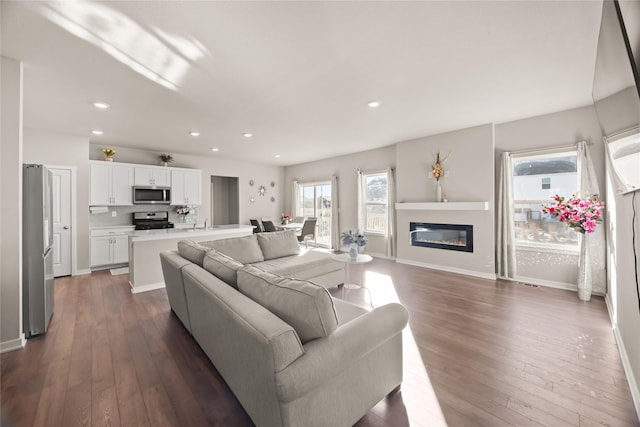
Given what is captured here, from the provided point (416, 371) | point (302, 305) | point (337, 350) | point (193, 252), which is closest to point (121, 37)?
point (193, 252)

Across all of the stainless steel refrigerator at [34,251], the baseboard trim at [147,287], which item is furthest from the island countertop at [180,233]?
the stainless steel refrigerator at [34,251]

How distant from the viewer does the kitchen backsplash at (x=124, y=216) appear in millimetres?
5541

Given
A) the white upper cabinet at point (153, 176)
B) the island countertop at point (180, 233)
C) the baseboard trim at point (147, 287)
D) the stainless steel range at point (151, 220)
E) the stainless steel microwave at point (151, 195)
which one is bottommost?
the baseboard trim at point (147, 287)

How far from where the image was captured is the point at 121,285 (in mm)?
4230

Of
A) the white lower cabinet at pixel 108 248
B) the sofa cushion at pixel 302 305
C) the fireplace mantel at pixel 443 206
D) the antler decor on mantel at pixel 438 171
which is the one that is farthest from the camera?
the white lower cabinet at pixel 108 248

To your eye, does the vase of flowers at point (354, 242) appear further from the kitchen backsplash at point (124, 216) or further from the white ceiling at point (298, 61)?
the kitchen backsplash at point (124, 216)

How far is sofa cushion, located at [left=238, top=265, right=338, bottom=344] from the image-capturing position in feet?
4.29

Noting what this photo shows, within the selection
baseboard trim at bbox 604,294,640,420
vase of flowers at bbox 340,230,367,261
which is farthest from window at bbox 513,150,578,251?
vase of flowers at bbox 340,230,367,261

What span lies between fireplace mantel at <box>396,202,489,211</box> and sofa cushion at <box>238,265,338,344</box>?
4.04 m

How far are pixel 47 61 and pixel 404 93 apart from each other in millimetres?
3558

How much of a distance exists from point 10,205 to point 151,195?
3.73 m

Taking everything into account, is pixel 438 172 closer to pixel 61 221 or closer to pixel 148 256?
pixel 148 256

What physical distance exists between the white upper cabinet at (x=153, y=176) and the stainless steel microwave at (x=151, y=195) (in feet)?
0.44

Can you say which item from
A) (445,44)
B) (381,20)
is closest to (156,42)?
(381,20)
